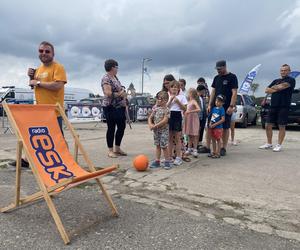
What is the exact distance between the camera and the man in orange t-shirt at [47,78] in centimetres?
500

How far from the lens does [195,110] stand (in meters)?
6.68

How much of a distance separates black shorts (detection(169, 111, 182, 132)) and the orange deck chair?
7.79ft

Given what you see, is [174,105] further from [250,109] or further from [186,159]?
[250,109]

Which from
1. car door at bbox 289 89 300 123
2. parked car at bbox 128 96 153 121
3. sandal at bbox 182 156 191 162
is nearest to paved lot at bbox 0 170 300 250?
sandal at bbox 182 156 191 162

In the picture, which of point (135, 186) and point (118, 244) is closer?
point (118, 244)

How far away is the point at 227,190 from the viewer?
4465mm

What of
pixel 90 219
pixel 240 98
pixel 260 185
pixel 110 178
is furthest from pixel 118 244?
pixel 240 98

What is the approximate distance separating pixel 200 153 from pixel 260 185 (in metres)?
2.56

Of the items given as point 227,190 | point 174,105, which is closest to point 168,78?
point 174,105

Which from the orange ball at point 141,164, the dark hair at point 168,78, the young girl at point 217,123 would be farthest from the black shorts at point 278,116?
the orange ball at point 141,164

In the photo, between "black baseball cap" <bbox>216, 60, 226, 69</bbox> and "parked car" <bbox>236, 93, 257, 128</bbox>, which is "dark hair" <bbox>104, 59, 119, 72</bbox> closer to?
"black baseball cap" <bbox>216, 60, 226, 69</bbox>

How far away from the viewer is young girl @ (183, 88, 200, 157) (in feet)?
22.0

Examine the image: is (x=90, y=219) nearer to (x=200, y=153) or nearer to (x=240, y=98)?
(x=200, y=153)

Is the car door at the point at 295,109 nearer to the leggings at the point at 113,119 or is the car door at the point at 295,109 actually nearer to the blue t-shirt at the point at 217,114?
the blue t-shirt at the point at 217,114
